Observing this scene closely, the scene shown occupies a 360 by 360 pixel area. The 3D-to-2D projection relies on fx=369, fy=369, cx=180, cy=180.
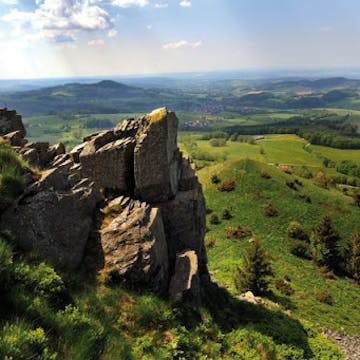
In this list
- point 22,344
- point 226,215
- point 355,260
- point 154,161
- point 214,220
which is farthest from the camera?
point 226,215

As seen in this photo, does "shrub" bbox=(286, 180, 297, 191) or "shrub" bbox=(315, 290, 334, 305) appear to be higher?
"shrub" bbox=(286, 180, 297, 191)

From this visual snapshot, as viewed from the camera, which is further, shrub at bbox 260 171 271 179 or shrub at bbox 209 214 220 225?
shrub at bbox 260 171 271 179

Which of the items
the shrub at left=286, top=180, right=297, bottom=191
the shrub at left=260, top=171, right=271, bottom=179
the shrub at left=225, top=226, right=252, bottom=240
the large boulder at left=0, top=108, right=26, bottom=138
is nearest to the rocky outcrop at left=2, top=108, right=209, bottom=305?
the large boulder at left=0, top=108, right=26, bottom=138

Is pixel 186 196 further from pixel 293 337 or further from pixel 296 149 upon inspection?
pixel 296 149

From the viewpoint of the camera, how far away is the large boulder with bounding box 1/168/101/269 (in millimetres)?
15453

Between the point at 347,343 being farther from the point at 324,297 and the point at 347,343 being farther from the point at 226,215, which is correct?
the point at 226,215

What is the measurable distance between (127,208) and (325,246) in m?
37.1

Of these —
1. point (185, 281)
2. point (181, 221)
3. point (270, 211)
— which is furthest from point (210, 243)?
point (185, 281)

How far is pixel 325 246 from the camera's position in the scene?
49500 millimetres

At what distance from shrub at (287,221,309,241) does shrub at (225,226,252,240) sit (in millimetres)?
6181

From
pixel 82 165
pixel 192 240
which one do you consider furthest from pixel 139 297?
pixel 82 165

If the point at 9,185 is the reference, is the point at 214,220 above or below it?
below

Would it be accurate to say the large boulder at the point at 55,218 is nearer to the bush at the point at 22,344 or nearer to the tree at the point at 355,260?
the bush at the point at 22,344

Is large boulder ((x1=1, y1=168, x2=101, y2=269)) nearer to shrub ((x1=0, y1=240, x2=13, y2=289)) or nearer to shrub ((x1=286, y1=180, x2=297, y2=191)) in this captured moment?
shrub ((x1=0, y1=240, x2=13, y2=289))
